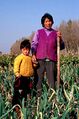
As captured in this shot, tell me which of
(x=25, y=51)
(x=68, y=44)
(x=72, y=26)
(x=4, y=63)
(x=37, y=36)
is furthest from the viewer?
(x=72, y=26)

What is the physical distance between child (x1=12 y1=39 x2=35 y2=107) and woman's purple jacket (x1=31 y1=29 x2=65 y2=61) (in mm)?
270

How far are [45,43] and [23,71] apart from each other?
0.52 meters

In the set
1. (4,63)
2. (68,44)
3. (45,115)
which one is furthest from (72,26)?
(45,115)

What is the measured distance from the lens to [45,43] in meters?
5.49

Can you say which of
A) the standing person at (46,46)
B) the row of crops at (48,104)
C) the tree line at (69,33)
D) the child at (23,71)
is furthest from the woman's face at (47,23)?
the tree line at (69,33)

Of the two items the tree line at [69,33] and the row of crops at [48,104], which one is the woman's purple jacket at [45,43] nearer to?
the row of crops at [48,104]

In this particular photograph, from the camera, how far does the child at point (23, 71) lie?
519cm

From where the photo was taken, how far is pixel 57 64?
→ 5.54 m

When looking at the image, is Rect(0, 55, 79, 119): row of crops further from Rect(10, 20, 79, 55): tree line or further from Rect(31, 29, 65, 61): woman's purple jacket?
Rect(10, 20, 79, 55): tree line

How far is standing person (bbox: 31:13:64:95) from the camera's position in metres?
5.43

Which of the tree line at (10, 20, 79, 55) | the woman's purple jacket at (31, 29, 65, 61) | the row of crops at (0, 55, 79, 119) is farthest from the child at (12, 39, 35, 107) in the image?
the tree line at (10, 20, 79, 55)

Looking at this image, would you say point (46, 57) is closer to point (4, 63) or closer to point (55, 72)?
A: point (55, 72)

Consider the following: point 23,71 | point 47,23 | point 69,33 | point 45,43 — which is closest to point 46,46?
point 45,43

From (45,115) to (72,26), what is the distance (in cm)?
3259
